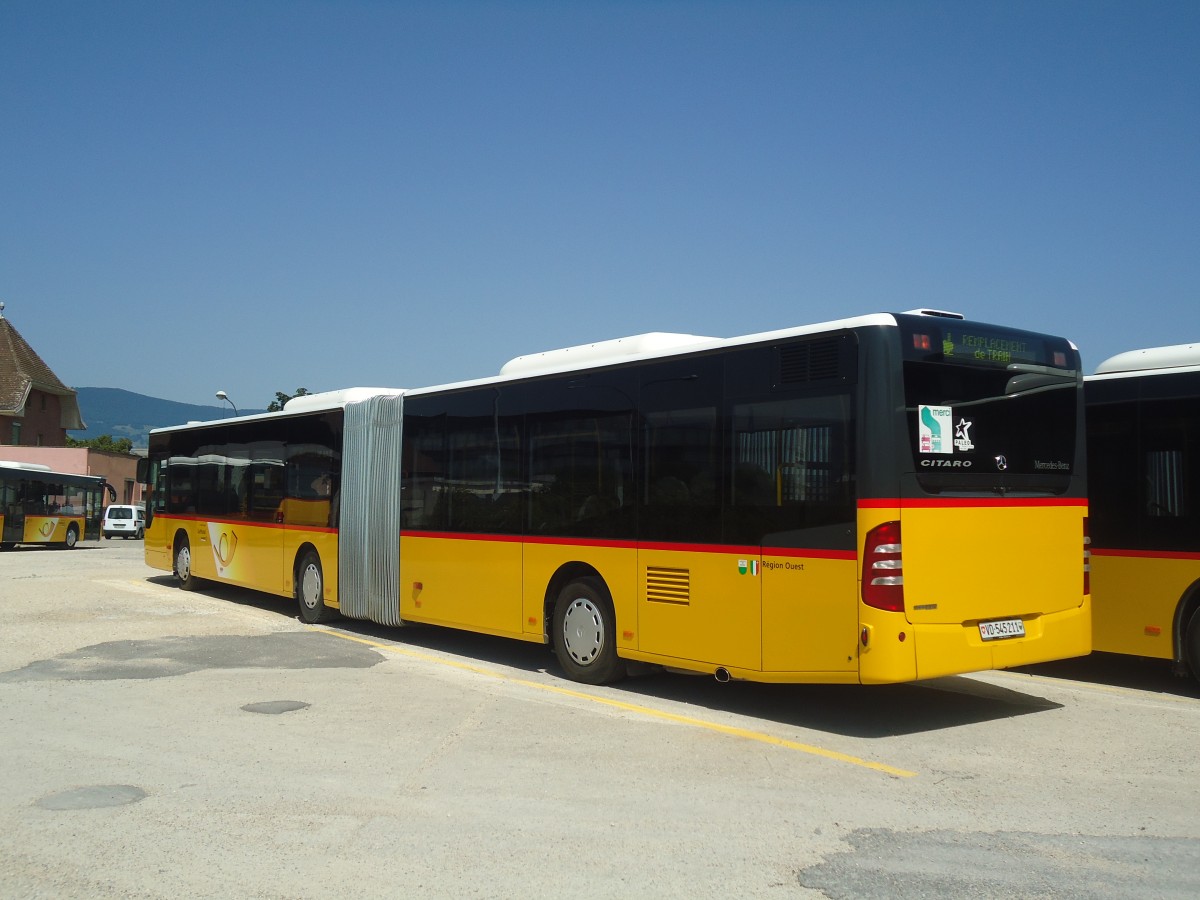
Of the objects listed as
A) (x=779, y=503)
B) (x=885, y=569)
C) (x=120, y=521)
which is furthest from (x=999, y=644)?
(x=120, y=521)

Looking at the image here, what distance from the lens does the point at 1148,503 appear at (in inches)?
400

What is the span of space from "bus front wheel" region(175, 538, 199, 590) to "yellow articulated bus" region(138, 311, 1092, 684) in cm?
976

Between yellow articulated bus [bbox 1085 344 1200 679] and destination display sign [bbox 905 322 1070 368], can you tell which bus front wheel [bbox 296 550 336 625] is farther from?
yellow articulated bus [bbox 1085 344 1200 679]

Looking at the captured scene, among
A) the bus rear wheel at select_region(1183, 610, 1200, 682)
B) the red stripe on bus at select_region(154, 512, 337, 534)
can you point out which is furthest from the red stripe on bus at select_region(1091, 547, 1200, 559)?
the red stripe on bus at select_region(154, 512, 337, 534)

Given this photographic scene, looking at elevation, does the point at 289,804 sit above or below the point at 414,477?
below

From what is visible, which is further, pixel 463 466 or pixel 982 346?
pixel 463 466

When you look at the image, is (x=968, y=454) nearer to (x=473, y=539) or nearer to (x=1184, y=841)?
(x=1184, y=841)

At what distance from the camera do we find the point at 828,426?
8086mm

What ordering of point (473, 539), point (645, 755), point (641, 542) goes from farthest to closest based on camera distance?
point (473, 539) → point (641, 542) → point (645, 755)

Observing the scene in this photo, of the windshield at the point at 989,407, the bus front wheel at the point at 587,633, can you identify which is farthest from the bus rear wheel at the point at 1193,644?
the bus front wheel at the point at 587,633

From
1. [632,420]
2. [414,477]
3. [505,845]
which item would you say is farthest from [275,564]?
[505,845]

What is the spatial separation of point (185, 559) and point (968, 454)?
16469 millimetres

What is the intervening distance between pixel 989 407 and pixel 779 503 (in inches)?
70.3

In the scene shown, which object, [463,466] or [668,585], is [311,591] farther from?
[668,585]
